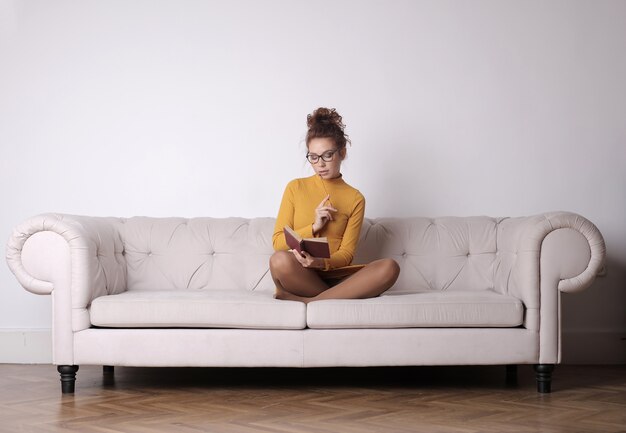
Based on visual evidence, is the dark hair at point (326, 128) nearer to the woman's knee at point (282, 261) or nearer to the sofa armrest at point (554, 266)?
the woman's knee at point (282, 261)

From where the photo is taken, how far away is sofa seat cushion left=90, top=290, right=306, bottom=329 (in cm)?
329

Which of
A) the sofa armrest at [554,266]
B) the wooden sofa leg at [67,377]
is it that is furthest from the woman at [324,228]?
the wooden sofa leg at [67,377]

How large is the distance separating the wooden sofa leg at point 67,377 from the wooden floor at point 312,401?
0.05m

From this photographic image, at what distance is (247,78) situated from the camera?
4.55 metres

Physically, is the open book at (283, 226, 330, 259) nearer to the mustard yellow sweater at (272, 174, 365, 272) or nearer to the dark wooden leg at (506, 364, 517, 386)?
the mustard yellow sweater at (272, 174, 365, 272)

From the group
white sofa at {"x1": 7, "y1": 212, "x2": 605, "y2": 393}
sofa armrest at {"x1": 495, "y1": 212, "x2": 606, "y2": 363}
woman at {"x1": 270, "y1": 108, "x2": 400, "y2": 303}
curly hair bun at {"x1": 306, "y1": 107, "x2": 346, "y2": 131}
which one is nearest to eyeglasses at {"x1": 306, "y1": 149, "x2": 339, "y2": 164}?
woman at {"x1": 270, "y1": 108, "x2": 400, "y2": 303}

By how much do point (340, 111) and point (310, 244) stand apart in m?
1.41

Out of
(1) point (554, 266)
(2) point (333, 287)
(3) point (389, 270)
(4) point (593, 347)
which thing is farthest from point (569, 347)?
(2) point (333, 287)

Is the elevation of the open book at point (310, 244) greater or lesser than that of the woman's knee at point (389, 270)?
greater

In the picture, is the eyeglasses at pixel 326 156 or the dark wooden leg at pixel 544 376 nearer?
the dark wooden leg at pixel 544 376

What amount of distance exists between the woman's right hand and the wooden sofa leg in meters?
1.21

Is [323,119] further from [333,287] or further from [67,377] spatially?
[67,377]

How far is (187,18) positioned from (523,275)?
2.44 metres

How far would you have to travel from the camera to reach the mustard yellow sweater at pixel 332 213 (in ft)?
12.2
